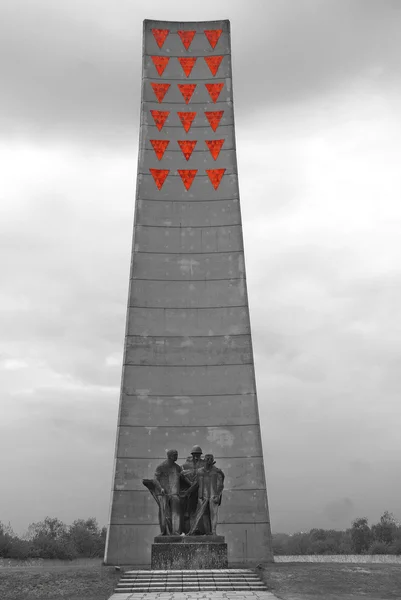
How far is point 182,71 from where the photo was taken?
26.7 meters

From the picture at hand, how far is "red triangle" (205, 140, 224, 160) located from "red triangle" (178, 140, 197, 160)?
0.49 metres

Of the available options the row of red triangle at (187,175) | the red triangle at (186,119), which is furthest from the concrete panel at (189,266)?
the red triangle at (186,119)

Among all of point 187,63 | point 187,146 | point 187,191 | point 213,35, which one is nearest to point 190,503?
point 187,191

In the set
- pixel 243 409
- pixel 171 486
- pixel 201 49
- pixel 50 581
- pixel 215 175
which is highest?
pixel 201 49

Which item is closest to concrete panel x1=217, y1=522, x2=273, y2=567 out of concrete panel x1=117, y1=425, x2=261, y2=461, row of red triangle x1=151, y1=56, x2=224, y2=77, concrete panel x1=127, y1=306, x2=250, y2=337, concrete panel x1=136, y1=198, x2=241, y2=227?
concrete panel x1=117, y1=425, x2=261, y2=461

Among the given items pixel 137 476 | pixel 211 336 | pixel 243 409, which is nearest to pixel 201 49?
pixel 211 336

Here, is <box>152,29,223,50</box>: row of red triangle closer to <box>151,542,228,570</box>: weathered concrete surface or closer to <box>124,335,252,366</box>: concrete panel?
<box>124,335,252,366</box>: concrete panel

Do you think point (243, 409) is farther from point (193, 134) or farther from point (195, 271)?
point (193, 134)

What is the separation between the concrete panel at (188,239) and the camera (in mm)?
24438

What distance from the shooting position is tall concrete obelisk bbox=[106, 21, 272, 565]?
2166cm

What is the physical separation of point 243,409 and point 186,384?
185 cm

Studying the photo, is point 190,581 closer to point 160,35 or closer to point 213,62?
point 213,62

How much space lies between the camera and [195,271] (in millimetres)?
24188

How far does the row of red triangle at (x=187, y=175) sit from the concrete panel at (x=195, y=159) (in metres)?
0.14
